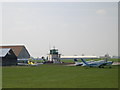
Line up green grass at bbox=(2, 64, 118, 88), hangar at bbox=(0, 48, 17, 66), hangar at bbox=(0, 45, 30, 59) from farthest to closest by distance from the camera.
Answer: hangar at bbox=(0, 45, 30, 59), hangar at bbox=(0, 48, 17, 66), green grass at bbox=(2, 64, 118, 88)

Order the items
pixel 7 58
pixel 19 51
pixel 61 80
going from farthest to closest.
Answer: pixel 19 51 < pixel 7 58 < pixel 61 80

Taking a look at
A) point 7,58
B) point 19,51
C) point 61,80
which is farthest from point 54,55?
point 61,80

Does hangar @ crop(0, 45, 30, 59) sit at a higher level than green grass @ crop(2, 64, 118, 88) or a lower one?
higher

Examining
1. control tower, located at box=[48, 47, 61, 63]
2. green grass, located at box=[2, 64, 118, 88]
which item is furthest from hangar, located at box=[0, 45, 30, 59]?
green grass, located at box=[2, 64, 118, 88]

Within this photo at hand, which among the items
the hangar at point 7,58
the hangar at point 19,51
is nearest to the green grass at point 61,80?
the hangar at point 7,58

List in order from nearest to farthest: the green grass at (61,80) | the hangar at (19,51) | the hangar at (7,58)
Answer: the green grass at (61,80) → the hangar at (7,58) → the hangar at (19,51)

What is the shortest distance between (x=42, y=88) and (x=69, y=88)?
178 centimetres

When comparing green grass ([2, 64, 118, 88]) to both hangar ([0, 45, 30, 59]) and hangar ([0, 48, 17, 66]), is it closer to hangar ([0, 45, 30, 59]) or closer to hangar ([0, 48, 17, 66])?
hangar ([0, 48, 17, 66])

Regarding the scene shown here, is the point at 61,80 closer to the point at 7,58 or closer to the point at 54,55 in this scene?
the point at 7,58

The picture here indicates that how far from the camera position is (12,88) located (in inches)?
615

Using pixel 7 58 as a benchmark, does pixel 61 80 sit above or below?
below

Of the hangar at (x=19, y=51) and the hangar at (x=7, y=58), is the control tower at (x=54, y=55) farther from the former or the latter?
the hangar at (x=7, y=58)

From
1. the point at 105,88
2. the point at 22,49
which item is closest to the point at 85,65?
the point at 105,88

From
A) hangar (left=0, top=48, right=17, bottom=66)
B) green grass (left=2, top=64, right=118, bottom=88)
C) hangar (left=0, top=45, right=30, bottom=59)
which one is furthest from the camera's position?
hangar (left=0, top=45, right=30, bottom=59)
